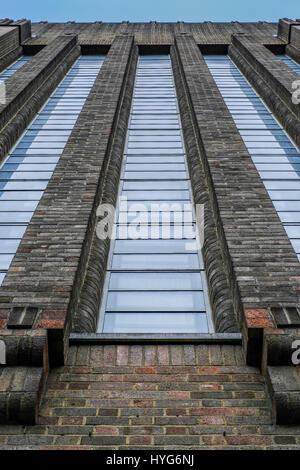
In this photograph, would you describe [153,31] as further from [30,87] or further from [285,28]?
[30,87]

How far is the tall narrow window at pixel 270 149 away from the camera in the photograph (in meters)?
8.01

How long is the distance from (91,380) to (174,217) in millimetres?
4197

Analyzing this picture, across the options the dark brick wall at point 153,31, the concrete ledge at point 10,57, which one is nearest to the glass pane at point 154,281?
the concrete ledge at point 10,57

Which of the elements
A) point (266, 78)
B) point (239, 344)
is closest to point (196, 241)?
point (239, 344)

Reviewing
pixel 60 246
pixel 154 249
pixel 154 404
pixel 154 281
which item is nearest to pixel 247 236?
pixel 154 281

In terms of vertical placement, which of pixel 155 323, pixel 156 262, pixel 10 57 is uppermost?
pixel 10 57

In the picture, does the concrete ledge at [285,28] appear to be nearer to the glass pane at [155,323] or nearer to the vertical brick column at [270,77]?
the vertical brick column at [270,77]

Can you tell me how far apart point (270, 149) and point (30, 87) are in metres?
6.75

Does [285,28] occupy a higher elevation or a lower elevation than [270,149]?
higher

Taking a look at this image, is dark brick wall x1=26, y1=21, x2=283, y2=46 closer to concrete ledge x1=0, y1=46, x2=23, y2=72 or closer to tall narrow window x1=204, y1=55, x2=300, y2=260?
concrete ledge x1=0, y1=46, x2=23, y2=72

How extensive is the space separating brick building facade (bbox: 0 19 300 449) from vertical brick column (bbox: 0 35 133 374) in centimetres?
2

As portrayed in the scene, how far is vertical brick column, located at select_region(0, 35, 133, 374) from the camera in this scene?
15.3 ft

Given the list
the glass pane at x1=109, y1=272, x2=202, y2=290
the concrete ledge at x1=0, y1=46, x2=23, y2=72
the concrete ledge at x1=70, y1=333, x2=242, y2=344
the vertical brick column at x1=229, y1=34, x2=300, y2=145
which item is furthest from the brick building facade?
the concrete ledge at x1=0, y1=46, x2=23, y2=72

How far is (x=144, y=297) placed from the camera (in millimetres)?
6191
